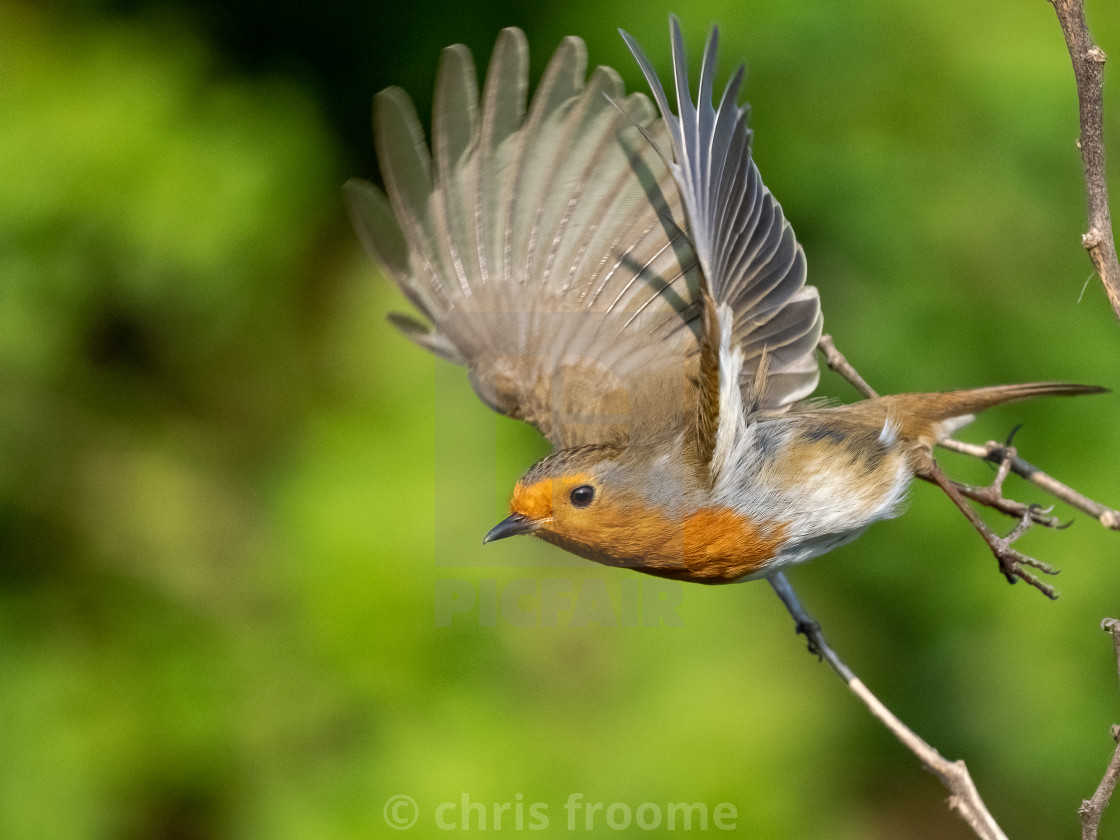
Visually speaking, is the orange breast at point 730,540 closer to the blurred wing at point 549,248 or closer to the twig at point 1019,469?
the blurred wing at point 549,248

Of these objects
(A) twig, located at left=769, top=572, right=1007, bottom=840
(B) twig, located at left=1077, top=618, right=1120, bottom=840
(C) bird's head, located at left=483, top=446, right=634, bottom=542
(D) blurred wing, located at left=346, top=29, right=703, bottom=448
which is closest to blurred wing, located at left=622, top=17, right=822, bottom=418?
(D) blurred wing, located at left=346, top=29, right=703, bottom=448

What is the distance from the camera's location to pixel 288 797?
449 centimetres

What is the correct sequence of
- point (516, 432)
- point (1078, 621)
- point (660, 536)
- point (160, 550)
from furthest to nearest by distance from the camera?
point (160, 550) → point (516, 432) → point (1078, 621) → point (660, 536)

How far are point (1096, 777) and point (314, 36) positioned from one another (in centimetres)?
460

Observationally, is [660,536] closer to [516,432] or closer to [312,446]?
[516,432]

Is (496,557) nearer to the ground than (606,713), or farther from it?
farther from it

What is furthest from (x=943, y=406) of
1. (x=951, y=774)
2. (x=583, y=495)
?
(x=951, y=774)

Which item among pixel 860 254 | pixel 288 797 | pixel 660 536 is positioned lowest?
pixel 288 797

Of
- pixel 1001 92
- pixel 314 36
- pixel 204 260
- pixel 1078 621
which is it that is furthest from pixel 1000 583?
pixel 314 36

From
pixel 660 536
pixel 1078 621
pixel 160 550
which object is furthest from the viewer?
pixel 160 550

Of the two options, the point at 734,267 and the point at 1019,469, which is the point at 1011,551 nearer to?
the point at 1019,469

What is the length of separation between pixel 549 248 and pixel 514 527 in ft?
3.25

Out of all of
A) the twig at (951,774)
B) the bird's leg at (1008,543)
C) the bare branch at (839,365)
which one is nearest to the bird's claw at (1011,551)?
the bird's leg at (1008,543)

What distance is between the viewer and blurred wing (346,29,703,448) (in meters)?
3.41
